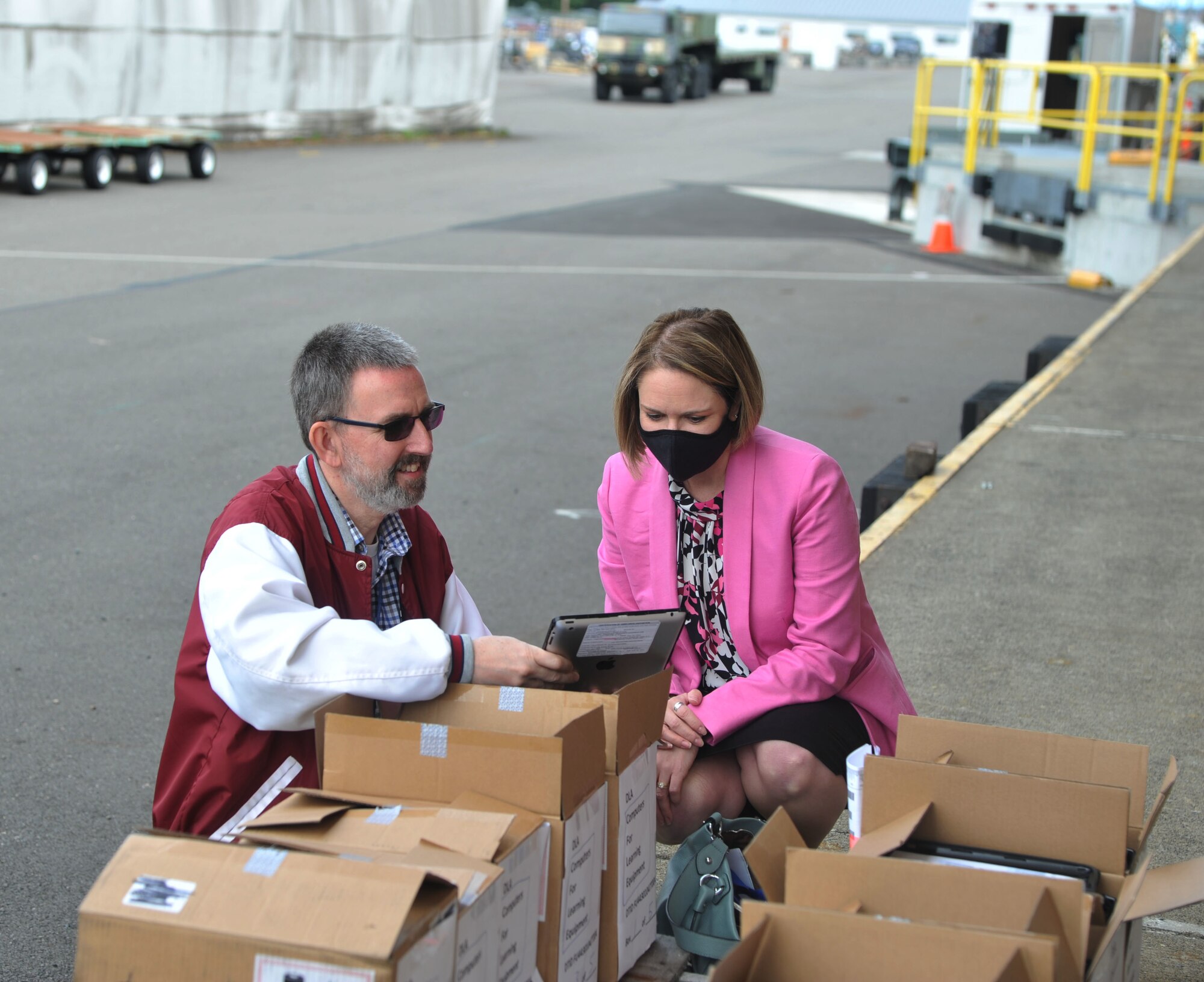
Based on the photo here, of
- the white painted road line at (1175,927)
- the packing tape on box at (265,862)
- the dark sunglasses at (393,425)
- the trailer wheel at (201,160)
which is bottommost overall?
the white painted road line at (1175,927)

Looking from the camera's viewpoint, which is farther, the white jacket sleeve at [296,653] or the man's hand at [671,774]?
the man's hand at [671,774]

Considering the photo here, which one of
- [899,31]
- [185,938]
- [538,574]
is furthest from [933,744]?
[899,31]

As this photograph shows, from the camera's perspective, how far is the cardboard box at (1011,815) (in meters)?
2.38

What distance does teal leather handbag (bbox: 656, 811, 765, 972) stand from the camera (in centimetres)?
284

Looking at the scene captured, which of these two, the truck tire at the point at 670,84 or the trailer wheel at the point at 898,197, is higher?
the truck tire at the point at 670,84

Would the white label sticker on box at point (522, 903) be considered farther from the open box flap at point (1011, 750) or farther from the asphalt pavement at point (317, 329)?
the asphalt pavement at point (317, 329)

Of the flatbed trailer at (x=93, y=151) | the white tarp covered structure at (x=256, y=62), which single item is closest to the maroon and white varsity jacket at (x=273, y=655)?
the flatbed trailer at (x=93, y=151)

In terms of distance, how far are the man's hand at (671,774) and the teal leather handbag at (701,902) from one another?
0.62ft

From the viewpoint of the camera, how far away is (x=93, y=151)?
18.5 metres

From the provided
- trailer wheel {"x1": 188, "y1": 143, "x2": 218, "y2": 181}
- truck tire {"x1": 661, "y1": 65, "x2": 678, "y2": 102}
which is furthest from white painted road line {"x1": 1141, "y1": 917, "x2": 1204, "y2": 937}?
truck tire {"x1": 661, "y1": 65, "x2": 678, "y2": 102}

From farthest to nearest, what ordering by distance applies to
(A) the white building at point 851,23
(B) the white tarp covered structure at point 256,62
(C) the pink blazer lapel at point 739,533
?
(A) the white building at point 851,23 → (B) the white tarp covered structure at point 256,62 → (C) the pink blazer lapel at point 739,533

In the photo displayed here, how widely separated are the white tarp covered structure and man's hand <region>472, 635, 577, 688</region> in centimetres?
2074

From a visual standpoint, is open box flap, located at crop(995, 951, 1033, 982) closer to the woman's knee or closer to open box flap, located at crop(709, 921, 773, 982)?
open box flap, located at crop(709, 921, 773, 982)

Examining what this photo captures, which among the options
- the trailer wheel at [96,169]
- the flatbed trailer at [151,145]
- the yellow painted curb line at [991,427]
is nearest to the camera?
the yellow painted curb line at [991,427]
